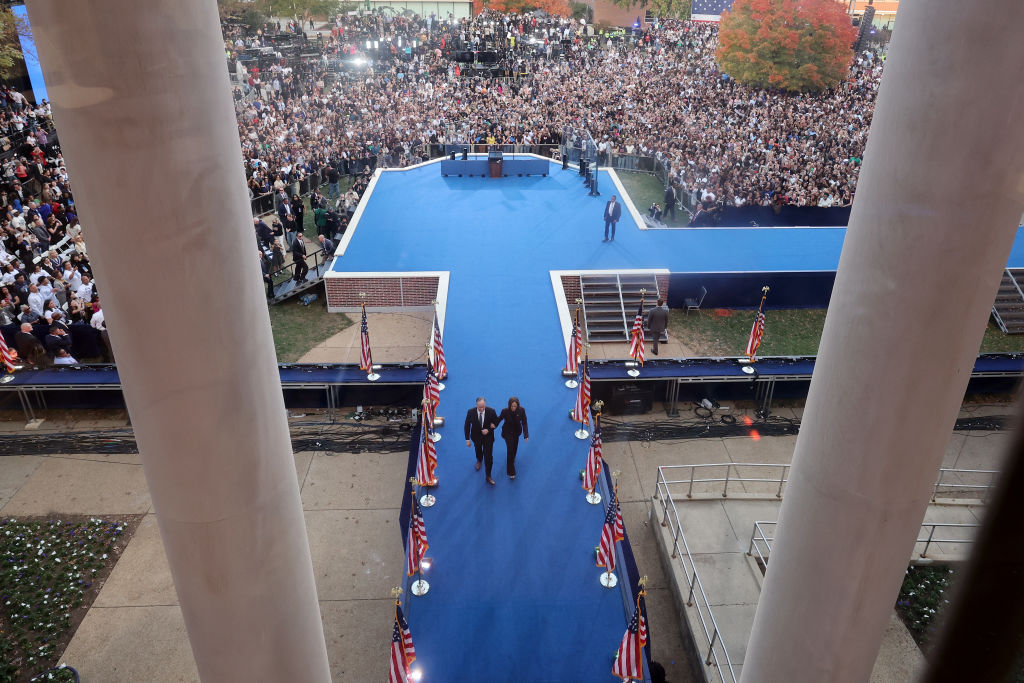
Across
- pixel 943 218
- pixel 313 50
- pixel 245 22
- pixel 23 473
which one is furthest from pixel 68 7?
pixel 245 22

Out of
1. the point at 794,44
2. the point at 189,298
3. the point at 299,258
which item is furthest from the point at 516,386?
the point at 794,44

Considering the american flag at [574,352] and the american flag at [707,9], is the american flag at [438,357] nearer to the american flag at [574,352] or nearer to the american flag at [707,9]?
the american flag at [574,352]

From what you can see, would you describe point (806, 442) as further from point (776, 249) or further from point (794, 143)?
point (794, 143)

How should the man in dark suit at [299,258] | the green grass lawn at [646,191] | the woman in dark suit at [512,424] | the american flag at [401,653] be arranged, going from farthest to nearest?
the green grass lawn at [646,191]
the man in dark suit at [299,258]
the woman in dark suit at [512,424]
the american flag at [401,653]

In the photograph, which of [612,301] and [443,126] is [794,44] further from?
[612,301]

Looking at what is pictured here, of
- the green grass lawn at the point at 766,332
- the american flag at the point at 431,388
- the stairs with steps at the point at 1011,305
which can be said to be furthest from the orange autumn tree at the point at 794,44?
the american flag at the point at 431,388

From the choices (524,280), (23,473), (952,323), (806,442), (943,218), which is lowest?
(23,473)
